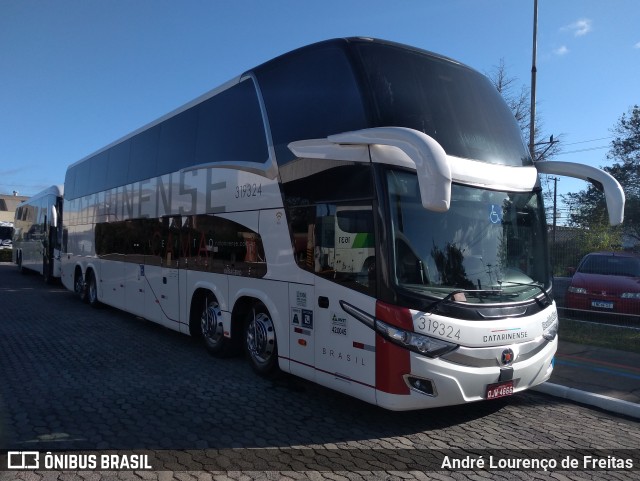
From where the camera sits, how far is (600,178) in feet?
20.1

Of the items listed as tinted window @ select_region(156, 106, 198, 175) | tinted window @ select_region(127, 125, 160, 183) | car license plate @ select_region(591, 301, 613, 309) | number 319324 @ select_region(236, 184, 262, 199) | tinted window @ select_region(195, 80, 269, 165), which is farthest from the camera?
car license plate @ select_region(591, 301, 613, 309)

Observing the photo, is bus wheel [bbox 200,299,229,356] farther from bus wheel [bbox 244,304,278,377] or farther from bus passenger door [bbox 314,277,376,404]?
bus passenger door [bbox 314,277,376,404]

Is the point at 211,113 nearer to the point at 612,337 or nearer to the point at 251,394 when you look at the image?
the point at 251,394

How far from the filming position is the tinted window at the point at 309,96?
565cm

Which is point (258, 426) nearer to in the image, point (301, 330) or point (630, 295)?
point (301, 330)

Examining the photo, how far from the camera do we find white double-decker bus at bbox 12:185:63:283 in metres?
18.2

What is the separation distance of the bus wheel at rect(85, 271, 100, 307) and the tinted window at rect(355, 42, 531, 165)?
1054 cm

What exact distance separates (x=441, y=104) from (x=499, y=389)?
3106 millimetres

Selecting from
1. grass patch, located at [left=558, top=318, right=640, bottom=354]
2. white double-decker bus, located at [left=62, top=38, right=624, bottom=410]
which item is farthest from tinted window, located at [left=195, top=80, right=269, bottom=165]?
grass patch, located at [left=558, top=318, right=640, bottom=354]

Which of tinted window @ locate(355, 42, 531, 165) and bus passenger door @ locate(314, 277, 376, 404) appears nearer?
bus passenger door @ locate(314, 277, 376, 404)

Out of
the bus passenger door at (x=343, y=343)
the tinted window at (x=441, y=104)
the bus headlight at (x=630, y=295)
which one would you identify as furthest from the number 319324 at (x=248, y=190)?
the bus headlight at (x=630, y=295)

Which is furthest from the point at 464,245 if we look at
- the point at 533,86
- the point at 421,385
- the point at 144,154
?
the point at 533,86

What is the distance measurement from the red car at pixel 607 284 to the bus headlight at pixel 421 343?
881cm

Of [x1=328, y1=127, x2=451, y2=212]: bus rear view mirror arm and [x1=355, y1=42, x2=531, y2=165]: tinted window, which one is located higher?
[x1=355, y1=42, x2=531, y2=165]: tinted window
